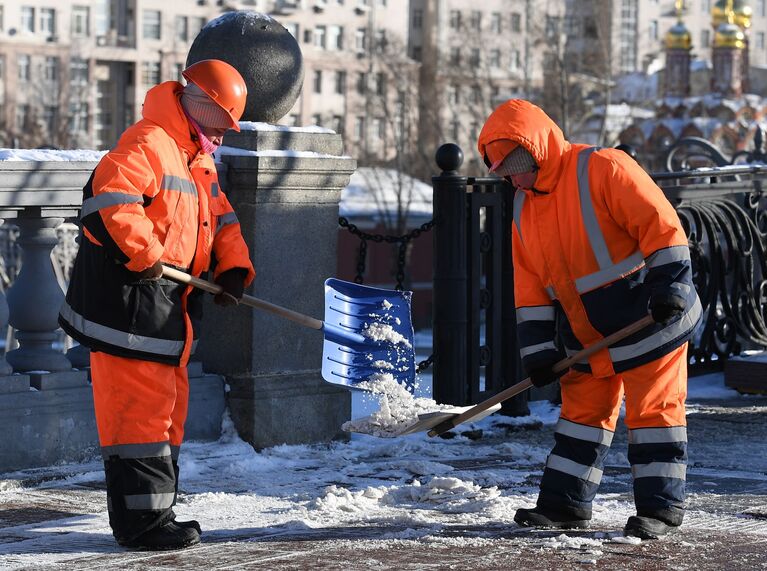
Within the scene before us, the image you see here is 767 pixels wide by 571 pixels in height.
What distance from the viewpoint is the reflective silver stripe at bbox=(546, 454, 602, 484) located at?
649 cm

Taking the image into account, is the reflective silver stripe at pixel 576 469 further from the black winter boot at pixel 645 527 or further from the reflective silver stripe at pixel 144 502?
the reflective silver stripe at pixel 144 502

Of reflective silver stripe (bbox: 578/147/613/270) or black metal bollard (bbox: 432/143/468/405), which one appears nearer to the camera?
reflective silver stripe (bbox: 578/147/613/270)

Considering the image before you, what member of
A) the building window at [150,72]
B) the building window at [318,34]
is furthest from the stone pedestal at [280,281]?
the building window at [318,34]

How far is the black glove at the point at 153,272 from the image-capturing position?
605 cm

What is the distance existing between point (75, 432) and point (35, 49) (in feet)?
263

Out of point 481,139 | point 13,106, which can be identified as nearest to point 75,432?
point 481,139

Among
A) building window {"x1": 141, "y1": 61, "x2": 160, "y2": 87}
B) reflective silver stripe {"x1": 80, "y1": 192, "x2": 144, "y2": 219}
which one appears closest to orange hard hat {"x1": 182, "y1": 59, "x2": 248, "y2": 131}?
reflective silver stripe {"x1": 80, "y1": 192, "x2": 144, "y2": 219}

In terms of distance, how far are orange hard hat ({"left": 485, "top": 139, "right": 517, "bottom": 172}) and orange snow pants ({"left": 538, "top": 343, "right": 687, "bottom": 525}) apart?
90 cm

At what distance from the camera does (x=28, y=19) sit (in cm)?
8669

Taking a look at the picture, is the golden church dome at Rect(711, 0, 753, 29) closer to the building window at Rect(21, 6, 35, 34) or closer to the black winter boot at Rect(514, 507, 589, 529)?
the building window at Rect(21, 6, 35, 34)

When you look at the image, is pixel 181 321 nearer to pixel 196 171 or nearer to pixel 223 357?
pixel 196 171

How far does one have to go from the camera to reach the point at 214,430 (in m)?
8.36

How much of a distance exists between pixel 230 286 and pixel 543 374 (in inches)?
49.9

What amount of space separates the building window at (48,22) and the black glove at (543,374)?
83738 millimetres
